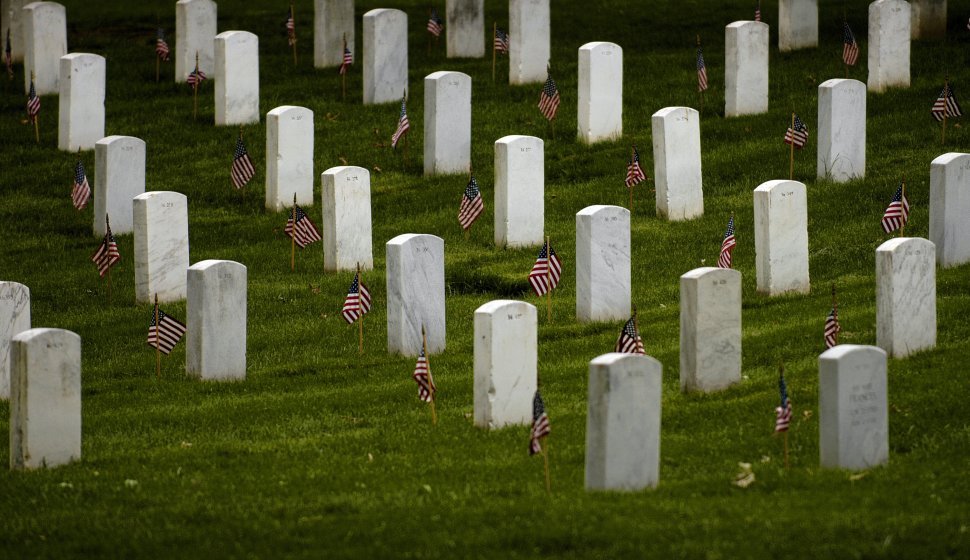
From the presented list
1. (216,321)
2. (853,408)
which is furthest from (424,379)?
(853,408)

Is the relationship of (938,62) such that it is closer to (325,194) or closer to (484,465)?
(325,194)

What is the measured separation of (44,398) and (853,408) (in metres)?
5.77

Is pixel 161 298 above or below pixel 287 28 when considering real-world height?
below

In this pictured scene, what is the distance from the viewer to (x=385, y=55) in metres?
23.9

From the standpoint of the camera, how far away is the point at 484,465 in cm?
1050

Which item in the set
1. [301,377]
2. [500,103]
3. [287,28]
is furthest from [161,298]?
[287,28]

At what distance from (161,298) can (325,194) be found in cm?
227

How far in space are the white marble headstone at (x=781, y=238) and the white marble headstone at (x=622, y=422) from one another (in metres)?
5.92

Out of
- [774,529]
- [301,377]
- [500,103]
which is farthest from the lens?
[500,103]

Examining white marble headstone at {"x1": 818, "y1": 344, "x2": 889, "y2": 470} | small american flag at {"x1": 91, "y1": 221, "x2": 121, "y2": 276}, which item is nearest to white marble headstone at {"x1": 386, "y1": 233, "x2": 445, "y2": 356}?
small american flag at {"x1": 91, "y1": 221, "x2": 121, "y2": 276}

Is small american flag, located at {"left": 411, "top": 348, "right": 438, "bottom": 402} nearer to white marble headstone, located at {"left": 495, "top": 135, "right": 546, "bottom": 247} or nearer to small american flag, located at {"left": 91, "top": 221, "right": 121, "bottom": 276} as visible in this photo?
small american flag, located at {"left": 91, "top": 221, "right": 121, "bottom": 276}

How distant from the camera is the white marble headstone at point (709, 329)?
12133 mm

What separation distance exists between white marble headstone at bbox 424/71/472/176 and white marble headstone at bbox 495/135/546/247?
2.81 meters

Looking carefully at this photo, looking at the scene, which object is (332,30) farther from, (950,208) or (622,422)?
(622,422)
